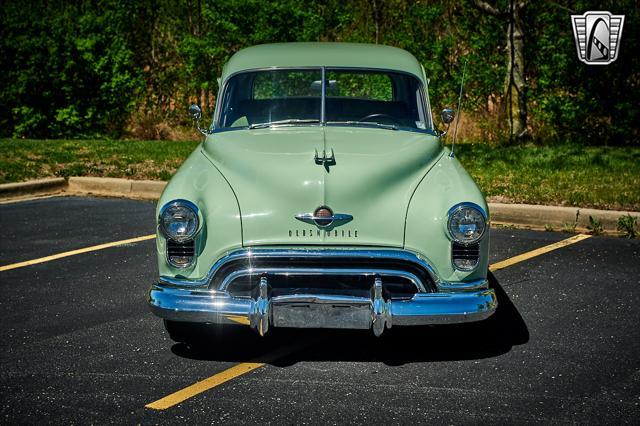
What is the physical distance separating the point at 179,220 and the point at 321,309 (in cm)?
94

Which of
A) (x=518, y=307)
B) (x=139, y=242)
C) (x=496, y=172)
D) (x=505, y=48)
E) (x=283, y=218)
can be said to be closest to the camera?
(x=283, y=218)

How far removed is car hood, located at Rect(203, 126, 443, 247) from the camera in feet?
16.0

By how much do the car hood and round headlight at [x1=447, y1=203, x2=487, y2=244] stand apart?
269 mm

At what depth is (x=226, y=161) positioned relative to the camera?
5.40 meters

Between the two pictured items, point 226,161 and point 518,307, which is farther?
point 518,307

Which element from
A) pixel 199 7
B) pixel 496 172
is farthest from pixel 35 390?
pixel 199 7

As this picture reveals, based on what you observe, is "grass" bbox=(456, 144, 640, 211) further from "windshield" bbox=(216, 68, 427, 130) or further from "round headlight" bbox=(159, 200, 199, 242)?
"round headlight" bbox=(159, 200, 199, 242)

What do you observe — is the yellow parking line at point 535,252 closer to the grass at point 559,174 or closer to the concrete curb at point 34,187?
the grass at point 559,174

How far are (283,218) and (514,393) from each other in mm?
1502

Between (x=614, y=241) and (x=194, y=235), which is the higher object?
(x=194, y=235)

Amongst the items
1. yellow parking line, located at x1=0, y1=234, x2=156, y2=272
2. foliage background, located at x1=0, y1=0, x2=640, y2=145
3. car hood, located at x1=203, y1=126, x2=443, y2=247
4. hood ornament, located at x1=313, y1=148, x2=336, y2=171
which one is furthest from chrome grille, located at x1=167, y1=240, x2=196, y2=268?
foliage background, located at x1=0, y1=0, x2=640, y2=145

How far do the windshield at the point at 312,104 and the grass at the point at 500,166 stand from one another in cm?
333

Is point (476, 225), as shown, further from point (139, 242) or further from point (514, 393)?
point (139, 242)

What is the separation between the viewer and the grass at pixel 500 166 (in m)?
9.66
